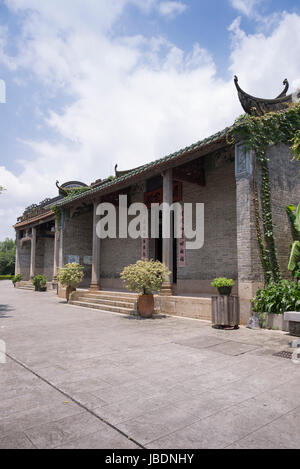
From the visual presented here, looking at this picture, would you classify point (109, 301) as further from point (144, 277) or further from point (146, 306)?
point (144, 277)

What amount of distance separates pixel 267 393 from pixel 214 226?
8567 millimetres

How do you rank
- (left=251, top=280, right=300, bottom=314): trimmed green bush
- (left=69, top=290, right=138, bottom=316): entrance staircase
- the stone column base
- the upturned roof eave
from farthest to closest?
the upturned roof eave
(left=69, top=290, right=138, bottom=316): entrance staircase
the stone column base
(left=251, top=280, right=300, bottom=314): trimmed green bush

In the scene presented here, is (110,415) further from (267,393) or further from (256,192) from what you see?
(256,192)

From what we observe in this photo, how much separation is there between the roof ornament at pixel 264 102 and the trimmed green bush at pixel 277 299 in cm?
464

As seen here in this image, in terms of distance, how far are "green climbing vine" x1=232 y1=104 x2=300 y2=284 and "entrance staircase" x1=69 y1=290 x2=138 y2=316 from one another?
13.5 feet

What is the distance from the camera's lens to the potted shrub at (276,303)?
281 inches

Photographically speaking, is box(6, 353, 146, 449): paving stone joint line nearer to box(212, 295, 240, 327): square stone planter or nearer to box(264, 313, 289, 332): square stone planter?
box(212, 295, 240, 327): square stone planter

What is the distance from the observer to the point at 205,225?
12.0 meters

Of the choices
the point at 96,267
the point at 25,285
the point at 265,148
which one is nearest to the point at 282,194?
Answer: the point at 265,148

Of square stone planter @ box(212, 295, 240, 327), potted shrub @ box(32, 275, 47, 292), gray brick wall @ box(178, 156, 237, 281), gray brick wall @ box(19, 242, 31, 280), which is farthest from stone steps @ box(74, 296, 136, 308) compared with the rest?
gray brick wall @ box(19, 242, 31, 280)

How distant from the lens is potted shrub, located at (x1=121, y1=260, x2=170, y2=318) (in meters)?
9.02

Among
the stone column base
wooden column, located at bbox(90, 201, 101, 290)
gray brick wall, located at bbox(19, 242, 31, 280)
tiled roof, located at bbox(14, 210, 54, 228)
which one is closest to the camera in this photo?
the stone column base

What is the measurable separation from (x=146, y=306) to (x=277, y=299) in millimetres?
3575

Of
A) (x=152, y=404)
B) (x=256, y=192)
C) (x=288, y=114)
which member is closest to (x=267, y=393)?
(x=152, y=404)
